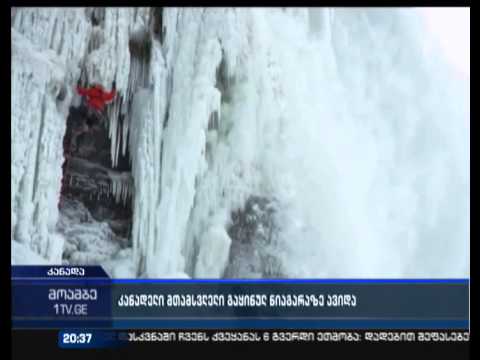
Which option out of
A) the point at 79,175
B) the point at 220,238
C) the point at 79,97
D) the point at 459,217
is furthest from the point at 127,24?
the point at 459,217

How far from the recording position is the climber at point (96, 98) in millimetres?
6945

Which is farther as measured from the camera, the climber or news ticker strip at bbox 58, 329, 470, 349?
the climber

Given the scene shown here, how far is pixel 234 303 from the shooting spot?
22.5 feet

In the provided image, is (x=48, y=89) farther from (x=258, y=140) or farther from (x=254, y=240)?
(x=254, y=240)

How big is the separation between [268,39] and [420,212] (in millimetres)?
1424
